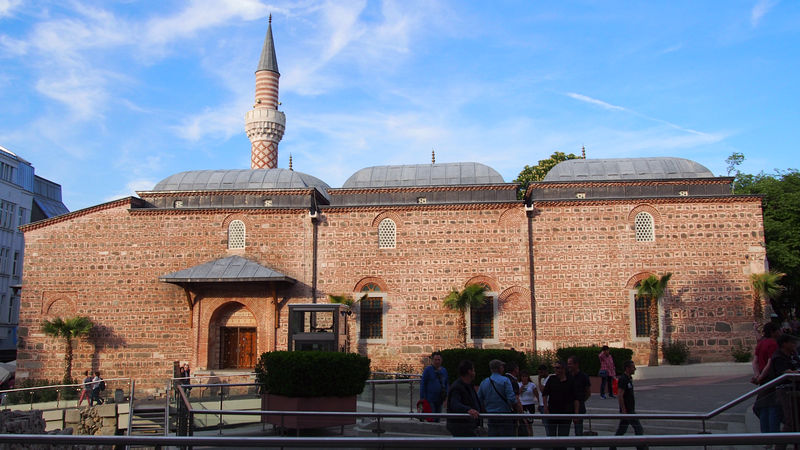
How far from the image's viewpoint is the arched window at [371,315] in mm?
21000

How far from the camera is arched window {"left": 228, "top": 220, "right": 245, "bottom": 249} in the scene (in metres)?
22.0

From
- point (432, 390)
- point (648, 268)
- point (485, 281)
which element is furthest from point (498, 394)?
point (648, 268)

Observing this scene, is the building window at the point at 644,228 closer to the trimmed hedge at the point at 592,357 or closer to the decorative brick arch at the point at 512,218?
the decorative brick arch at the point at 512,218

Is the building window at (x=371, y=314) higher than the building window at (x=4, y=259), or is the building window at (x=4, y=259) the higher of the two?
the building window at (x=4, y=259)

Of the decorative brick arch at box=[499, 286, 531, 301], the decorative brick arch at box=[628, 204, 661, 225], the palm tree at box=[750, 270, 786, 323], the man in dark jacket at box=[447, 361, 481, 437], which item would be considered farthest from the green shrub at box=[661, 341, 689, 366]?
the man in dark jacket at box=[447, 361, 481, 437]

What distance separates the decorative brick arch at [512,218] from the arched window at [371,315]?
4.73 metres

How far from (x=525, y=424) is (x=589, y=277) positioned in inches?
610

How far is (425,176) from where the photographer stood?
23.0 metres

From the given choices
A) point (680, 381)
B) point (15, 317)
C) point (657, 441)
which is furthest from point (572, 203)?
point (15, 317)

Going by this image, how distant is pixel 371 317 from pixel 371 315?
0.07 meters

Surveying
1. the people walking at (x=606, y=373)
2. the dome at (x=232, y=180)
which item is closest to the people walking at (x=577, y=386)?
the people walking at (x=606, y=373)

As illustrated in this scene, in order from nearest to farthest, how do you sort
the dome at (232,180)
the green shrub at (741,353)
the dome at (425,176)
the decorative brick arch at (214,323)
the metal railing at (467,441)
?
1. the metal railing at (467,441)
2. the green shrub at (741,353)
3. the decorative brick arch at (214,323)
4. the dome at (425,176)
5. the dome at (232,180)

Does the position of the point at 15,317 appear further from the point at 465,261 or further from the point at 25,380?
the point at 465,261

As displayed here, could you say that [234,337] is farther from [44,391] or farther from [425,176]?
[425,176]
